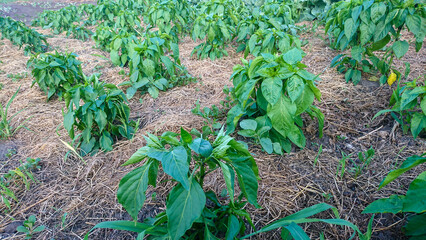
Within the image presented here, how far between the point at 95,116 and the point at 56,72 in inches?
45.4

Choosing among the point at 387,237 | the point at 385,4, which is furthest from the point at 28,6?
the point at 387,237

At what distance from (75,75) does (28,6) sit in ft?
35.9

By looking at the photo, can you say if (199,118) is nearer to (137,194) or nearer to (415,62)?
(137,194)

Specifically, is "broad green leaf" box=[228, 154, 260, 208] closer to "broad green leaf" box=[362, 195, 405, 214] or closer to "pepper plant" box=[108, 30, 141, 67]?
"broad green leaf" box=[362, 195, 405, 214]

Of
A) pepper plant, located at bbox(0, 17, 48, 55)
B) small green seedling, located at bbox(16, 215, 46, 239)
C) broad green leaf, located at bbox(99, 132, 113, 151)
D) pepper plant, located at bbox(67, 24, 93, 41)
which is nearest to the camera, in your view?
small green seedling, located at bbox(16, 215, 46, 239)

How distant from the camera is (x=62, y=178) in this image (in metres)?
1.91

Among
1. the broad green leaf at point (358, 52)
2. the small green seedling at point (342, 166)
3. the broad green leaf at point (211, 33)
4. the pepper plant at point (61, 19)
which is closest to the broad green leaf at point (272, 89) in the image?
the small green seedling at point (342, 166)

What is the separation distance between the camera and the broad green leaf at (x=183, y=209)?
0.96 m

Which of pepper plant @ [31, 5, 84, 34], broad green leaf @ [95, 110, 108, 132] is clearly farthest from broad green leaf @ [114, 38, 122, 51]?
pepper plant @ [31, 5, 84, 34]

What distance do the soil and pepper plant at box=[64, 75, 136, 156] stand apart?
0.11m

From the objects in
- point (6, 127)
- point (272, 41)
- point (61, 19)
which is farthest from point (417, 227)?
point (61, 19)

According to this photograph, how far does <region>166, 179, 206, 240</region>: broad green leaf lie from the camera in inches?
37.8

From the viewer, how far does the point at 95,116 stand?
1.99 m

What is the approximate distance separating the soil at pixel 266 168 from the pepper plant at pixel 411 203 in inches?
6.6
